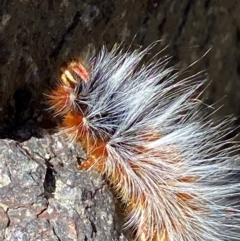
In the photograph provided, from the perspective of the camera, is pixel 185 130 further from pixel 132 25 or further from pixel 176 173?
pixel 132 25

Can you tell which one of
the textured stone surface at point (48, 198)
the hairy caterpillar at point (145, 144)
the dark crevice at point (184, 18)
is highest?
the dark crevice at point (184, 18)

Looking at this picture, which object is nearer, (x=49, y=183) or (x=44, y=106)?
(x=49, y=183)

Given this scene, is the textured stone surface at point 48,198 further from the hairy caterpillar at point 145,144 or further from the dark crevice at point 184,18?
the dark crevice at point 184,18

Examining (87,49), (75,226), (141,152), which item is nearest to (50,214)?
(75,226)

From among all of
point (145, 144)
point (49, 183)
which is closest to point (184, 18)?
point (145, 144)

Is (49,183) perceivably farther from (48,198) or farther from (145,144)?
(145,144)

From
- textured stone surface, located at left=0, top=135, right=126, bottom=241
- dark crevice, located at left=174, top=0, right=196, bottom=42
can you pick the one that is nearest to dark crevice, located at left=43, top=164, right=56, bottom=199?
textured stone surface, located at left=0, top=135, right=126, bottom=241

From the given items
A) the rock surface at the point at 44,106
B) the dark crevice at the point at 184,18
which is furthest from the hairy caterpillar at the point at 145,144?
the dark crevice at the point at 184,18
